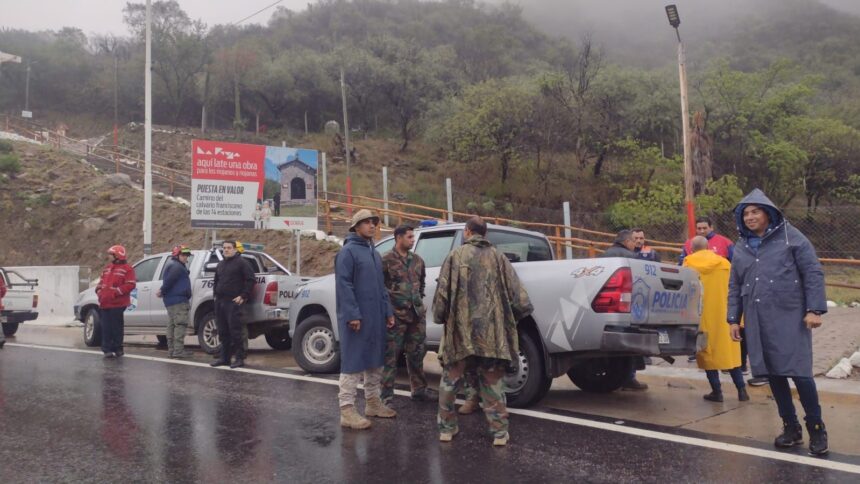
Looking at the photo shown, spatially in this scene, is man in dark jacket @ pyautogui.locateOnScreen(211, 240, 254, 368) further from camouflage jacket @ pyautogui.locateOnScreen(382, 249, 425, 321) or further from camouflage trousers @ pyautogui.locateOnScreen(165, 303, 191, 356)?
camouflage jacket @ pyautogui.locateOnScreen(382, 249, 425, 321)

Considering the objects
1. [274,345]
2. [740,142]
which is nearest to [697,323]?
[274,345]

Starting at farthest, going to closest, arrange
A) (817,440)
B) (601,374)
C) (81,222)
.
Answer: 1. (81,222)
2. (601,374)
3. (817,440)

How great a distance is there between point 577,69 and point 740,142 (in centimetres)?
1119

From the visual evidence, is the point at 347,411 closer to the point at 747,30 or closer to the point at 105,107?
the point at 105,107

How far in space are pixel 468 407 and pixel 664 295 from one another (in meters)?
2.06

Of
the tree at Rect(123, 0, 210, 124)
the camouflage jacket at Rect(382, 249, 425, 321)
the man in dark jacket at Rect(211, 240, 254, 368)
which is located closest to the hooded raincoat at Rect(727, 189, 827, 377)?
the camouflage jacket at Rect(382, 249, 425, 321)

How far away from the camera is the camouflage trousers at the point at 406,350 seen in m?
6.61

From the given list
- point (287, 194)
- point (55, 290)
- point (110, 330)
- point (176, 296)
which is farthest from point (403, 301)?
point (55, 290)

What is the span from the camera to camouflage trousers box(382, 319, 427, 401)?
6.61 meters

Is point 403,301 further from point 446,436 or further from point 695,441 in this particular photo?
point 695,441

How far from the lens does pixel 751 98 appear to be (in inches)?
1503

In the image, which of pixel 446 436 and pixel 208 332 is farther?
pixel 208 332

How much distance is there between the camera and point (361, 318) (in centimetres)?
602

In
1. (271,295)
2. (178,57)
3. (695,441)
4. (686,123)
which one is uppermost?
(178,57)
